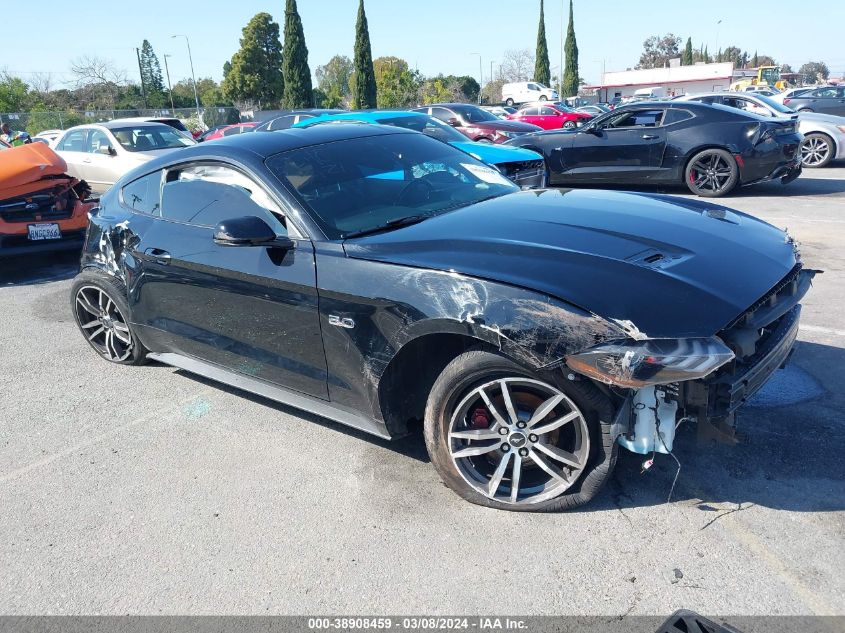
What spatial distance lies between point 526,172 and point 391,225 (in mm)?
6219

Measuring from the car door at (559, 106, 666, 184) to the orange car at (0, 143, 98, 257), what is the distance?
745 cm

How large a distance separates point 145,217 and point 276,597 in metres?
2.70

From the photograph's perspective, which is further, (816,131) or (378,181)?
(816,131)

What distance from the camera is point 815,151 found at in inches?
517

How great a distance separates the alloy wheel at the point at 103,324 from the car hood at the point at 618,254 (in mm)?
2429

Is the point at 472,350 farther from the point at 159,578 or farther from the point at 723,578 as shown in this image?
the point at 159,578

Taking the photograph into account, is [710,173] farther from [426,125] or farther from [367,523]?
[367,523]

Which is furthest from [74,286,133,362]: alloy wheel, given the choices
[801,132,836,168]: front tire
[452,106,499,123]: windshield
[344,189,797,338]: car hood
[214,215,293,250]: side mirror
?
[801,132,836,168]: front tire

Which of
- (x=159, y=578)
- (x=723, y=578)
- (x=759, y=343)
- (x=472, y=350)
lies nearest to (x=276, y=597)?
(x=159, y=578)

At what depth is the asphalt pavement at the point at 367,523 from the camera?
251cm

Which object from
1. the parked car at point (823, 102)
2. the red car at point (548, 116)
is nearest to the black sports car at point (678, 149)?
the parked car at point (823, 102)

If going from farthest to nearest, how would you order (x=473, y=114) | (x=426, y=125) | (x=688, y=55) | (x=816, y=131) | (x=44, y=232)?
(x=688, y=55), (x=473, y=114), (x=816, y=131), (x=426, y=125), (x=44, y=232)

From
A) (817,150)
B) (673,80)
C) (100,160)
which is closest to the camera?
(100,160)

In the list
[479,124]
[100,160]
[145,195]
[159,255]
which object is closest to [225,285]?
[159,255]
